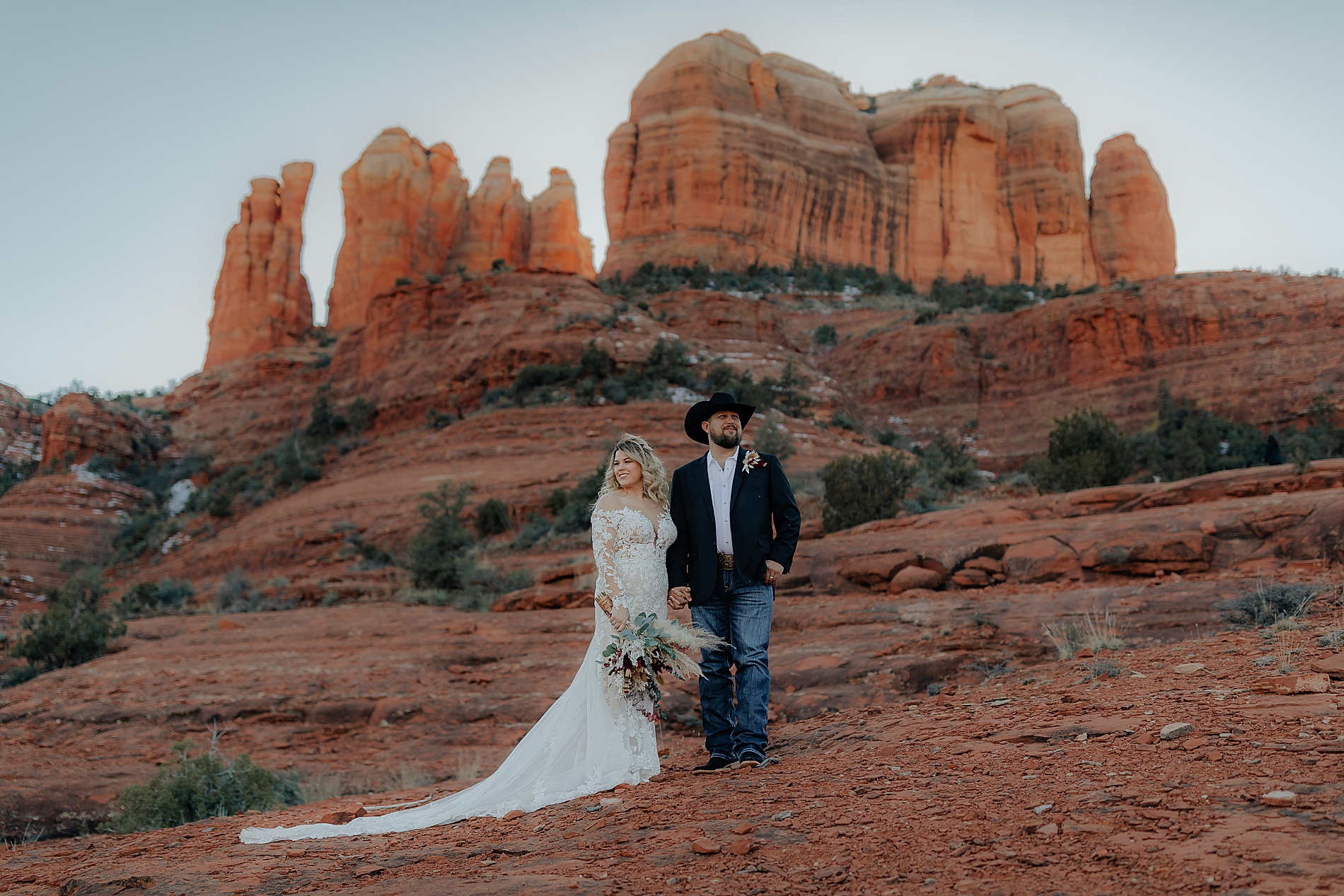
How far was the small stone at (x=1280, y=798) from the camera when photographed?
2816 millimetres

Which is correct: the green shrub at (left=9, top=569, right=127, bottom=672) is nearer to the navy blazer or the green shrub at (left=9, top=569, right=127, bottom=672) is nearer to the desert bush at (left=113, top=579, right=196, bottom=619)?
the desert bush at (left=113, top=579, right=196, bottom=619)

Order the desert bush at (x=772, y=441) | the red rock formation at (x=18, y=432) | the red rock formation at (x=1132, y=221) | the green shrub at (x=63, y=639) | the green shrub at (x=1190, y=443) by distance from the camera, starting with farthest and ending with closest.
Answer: the red rock formation at (x=1132, y=221) < the red rock formation at (x=18, y=432) < the desert bush at (x=772, y=441) < the green shrub at (x=1190, y=443) < the green shrub at (x=63, y=639)

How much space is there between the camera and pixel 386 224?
55.1m

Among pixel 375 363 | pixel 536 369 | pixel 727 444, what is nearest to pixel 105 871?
pixel 727 444

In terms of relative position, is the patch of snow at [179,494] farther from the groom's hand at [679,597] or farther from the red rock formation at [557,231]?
the groom's hand at [679,597]

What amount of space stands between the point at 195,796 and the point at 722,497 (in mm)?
4366

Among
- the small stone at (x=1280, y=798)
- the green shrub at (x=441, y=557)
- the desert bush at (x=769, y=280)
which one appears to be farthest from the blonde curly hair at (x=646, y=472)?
the desert bush at (x=769, y=280)

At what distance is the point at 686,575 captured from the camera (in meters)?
5.10

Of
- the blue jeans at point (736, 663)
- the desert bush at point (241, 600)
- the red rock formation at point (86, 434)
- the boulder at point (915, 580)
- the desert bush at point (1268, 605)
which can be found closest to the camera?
the blue jeans at point (736, 663)

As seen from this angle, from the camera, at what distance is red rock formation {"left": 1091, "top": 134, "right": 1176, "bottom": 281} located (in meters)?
56.8

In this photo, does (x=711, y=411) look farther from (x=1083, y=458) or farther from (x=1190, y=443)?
(x=1190, y=443)

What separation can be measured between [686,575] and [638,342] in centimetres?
2596

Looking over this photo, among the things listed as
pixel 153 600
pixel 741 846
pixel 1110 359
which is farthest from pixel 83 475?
pixel 741 846

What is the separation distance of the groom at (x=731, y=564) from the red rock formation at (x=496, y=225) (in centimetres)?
5471
